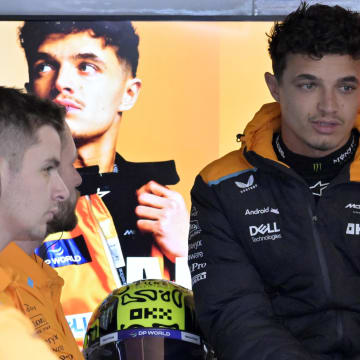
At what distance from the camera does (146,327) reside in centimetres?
261

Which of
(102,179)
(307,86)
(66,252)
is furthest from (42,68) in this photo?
(307,86)

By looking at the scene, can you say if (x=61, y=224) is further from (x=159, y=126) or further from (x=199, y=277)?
(x=159, y=126)

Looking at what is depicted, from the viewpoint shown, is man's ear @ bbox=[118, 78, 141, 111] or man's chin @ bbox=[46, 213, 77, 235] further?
man's ear @ bbox=[118, 78, 141, 111]

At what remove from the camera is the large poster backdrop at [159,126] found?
357cm

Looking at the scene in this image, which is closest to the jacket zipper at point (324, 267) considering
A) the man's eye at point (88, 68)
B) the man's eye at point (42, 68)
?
the man's eye at point (88, 68)

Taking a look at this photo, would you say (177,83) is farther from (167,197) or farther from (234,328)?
(234,328)

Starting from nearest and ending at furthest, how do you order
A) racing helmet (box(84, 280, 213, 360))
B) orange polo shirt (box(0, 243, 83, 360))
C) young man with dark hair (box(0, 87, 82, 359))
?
young man with dark hair (box(0, 87, 82, 359)) → orange polo shirt (box(0, 243, 83, 360)) → racing helmet (box(84, 280, 213, 360))

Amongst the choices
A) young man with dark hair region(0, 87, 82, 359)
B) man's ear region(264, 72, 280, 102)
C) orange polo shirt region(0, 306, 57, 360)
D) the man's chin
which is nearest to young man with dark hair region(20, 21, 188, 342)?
man's ear region(264, 72, 280, 102)

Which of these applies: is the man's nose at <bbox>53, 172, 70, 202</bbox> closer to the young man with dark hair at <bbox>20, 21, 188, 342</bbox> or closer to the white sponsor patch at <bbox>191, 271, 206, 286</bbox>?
the white sponsor patch at <bbox>191, 271, 206, 286</bbox>

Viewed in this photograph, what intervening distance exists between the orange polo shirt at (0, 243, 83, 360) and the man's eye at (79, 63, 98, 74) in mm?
1549

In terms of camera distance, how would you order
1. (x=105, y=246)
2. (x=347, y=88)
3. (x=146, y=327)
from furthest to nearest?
1. (x=105, y=246)
2. (x=146, y=327)
3. (x=347, y=88)

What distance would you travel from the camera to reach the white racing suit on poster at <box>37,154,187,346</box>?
11.7 ft

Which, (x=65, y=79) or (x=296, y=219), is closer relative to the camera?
(x=296, y=219)

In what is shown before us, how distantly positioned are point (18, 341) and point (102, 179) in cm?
266
